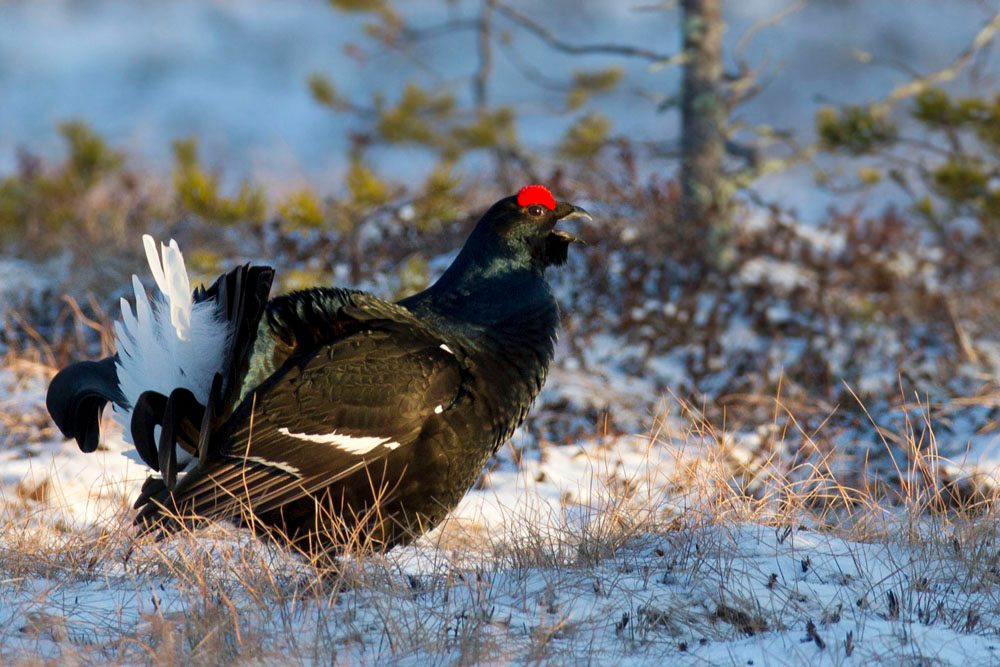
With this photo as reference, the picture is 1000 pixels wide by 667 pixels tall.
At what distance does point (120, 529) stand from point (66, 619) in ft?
2.17

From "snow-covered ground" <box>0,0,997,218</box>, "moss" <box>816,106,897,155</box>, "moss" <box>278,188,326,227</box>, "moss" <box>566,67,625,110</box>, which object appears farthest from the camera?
"snow-covered ground" <box>0,0,997,218</box>

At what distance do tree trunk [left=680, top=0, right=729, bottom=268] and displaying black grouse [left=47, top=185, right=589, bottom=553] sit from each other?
15.1ft

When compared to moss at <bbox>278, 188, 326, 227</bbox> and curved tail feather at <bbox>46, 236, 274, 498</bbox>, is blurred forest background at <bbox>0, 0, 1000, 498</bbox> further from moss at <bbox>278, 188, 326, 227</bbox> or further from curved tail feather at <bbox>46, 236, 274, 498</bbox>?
curved tail feather at <bbox>46, 236, 274, 498</bbox>

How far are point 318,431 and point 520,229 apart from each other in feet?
3.61

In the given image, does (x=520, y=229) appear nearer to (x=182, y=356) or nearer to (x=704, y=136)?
(x=182, y=356)

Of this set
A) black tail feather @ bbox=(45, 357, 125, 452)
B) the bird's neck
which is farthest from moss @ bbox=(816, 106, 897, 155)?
black tail feather @ bbox=(45, 357, 125, 452)

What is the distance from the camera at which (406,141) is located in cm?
1119

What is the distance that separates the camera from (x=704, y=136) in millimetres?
8094

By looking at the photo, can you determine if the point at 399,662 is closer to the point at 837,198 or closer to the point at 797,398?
the point at 797,398

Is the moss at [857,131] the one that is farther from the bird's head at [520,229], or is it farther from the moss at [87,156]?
the moss at [87,156]

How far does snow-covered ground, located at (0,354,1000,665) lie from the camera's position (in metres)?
2.90

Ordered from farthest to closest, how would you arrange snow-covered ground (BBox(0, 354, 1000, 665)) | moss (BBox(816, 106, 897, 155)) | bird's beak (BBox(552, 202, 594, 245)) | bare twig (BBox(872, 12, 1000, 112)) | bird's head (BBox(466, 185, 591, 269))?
1. moss (BBox(816, 106, 897, 155))
2. bare twig (BBox(872, 12, 1000, 112))
3. bird's beak (BBox(552, 202, 594, 245))
4. bird's head (BBox(466, 185, 591, 269))
5. snow-covered ground (BBox(0, 354, 1000, 665))

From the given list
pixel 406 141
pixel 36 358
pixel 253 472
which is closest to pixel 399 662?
pixel 253 472

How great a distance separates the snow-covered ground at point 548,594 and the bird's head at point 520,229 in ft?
3.15
